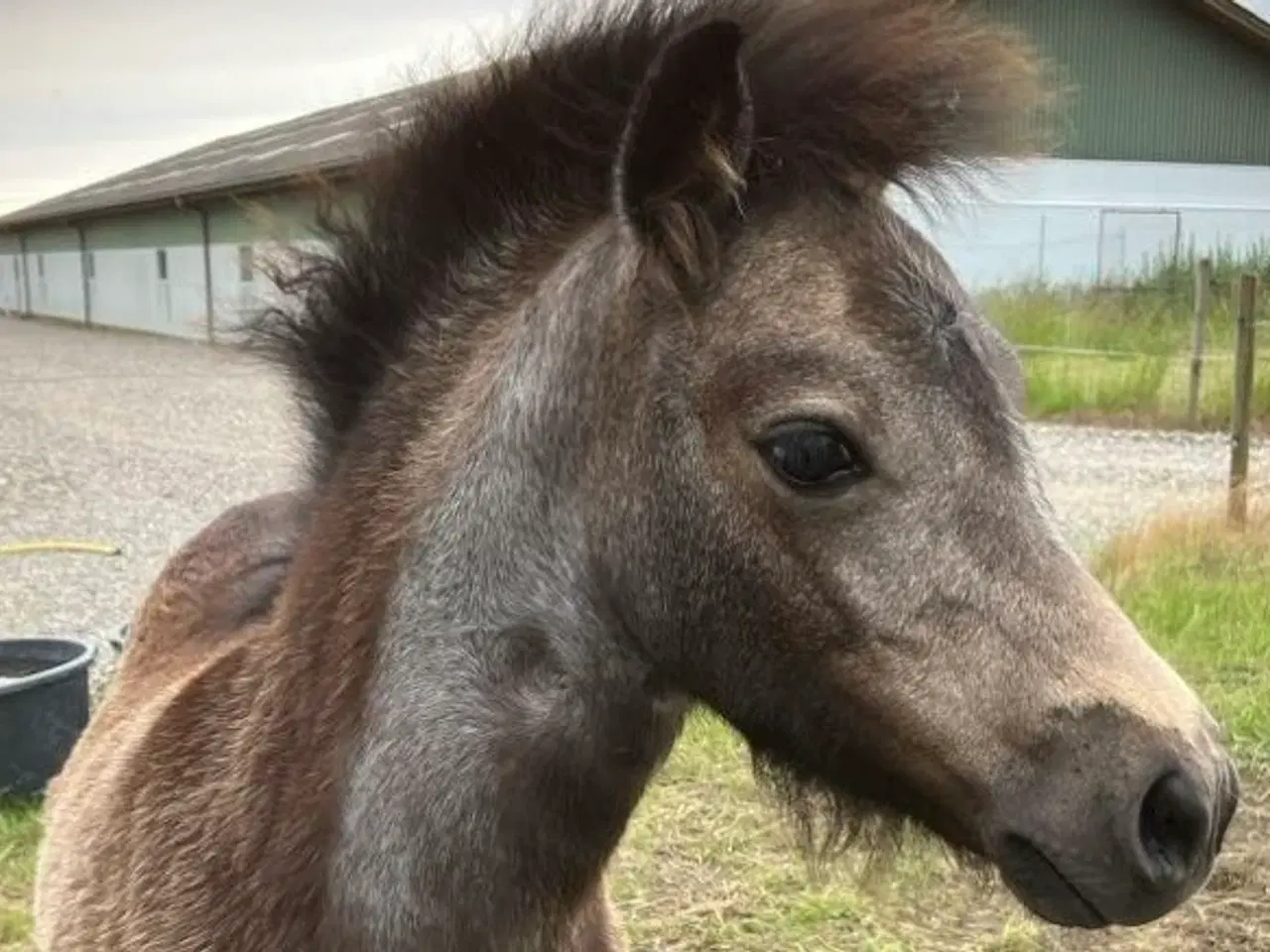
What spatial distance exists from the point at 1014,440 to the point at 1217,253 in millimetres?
21907

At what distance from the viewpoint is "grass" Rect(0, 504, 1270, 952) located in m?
3.88

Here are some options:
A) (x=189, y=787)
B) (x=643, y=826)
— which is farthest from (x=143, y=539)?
(x=189, y=787)

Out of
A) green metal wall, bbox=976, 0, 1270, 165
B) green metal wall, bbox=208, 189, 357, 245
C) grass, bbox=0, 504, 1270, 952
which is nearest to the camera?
green metal wall, bbox=208, 189, 357, 245

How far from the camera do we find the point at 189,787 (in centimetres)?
222

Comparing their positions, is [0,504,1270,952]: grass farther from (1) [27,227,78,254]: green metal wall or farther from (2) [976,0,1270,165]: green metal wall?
(1) [27,227,78,254]: green metal wall

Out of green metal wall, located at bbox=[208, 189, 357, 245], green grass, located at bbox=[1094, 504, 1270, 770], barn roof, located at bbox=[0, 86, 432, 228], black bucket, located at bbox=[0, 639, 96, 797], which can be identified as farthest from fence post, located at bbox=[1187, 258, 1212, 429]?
green metal wall, located at bbox=[208, 189, 357, 245]

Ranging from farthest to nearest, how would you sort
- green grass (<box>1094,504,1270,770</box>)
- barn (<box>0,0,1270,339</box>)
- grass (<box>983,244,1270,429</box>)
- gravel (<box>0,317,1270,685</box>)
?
1. barn (<box>0,0,1270,339</box>)
2. grass (<box>983,244,1270,429</box>)
3. gravel (<box>0,317,1270,685</box>)
4. green grass (<box>1094,504,1270,770</box>)

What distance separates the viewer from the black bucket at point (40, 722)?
462cm

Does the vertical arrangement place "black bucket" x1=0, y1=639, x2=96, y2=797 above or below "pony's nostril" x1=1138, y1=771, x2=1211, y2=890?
below

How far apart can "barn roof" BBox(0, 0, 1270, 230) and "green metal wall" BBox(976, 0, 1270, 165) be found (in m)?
0.46

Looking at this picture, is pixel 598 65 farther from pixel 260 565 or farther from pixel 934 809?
pixel 260 565

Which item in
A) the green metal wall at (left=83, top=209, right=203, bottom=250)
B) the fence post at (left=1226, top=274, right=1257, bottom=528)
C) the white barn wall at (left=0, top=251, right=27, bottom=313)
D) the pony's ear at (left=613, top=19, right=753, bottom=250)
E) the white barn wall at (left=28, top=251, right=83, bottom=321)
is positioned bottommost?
the white barn wall at (left=0, top=251, right=27, bottom=313)

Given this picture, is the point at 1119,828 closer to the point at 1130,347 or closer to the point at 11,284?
the point at 1130,347

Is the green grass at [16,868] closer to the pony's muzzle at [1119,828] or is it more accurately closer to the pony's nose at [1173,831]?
the pony's muzzle at [1119,828]
